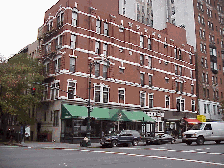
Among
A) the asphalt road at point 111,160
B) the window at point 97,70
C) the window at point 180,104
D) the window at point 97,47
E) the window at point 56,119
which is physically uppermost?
the window at point 97,47

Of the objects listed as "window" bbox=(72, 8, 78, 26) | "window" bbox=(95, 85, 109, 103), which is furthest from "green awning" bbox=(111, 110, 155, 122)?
"window" bbox=(72, 8, 78, 26)

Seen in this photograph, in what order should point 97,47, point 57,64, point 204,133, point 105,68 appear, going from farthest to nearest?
point 105,68, point 97,47, point 57,64, point 204,133

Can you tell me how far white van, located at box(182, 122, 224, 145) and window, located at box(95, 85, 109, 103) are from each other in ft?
43.5

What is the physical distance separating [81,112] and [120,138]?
25.9 feet

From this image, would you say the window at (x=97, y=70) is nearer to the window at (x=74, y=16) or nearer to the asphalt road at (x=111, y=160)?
the window at (x=74, y=16)

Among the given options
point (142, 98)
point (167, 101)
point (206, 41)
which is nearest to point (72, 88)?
point (142, 98)

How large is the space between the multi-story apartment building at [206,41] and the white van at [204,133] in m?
26.2

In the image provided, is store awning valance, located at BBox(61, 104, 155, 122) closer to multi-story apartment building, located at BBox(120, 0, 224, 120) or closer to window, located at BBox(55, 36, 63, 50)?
window, located at BBox(55, 36, 63, 50)

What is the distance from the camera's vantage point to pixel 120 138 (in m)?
26.2

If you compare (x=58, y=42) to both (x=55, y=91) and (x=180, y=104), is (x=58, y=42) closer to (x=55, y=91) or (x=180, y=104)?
(x=55, y=91)

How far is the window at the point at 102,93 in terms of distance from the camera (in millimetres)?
35531

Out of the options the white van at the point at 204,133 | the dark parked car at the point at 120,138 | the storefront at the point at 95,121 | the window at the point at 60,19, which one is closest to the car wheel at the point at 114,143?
the dark parked car at the point at 120,138

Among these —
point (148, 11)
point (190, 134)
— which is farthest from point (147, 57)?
point (148, 11)

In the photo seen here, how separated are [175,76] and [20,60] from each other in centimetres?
2881
